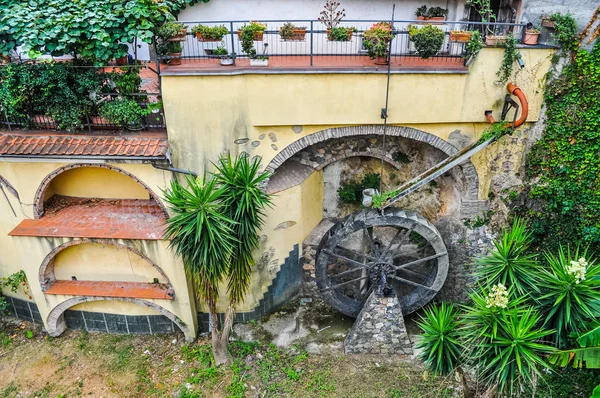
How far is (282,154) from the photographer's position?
935 centimetres

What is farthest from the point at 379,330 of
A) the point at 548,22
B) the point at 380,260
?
the point at 548,22

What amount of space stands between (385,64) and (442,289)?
581cm

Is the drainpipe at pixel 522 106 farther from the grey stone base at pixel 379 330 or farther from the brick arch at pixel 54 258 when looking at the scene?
the brick arch at pixel 54 258

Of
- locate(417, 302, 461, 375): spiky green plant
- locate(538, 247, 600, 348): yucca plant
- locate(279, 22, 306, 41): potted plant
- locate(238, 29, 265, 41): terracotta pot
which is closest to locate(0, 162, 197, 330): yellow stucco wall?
locate(238, 29, 265, 41): terracotta pot

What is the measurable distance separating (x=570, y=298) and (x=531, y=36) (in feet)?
15.9

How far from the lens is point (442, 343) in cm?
814

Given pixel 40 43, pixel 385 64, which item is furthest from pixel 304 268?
pixel 40 43

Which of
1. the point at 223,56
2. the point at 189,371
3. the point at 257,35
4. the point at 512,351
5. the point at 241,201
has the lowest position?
the point at 189,371

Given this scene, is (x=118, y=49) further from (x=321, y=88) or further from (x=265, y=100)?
(x=321, y=88)

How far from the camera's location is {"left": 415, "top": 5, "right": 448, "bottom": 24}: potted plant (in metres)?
10.8

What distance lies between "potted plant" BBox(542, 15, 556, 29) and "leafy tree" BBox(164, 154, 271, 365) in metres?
6.10

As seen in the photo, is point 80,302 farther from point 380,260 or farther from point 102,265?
point 380,260

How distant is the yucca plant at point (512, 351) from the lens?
6977 millimetres

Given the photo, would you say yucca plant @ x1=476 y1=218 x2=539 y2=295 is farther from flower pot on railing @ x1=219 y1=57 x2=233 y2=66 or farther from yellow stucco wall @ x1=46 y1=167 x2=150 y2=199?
yellow stucco wall @ x1=46 y1=167 x2=150 y2=199
